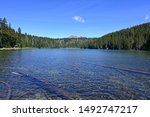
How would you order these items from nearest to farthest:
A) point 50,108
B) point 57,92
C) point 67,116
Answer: point 67,116 → point 50,108 → point 57,92

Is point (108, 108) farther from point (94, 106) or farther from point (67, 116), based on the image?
point (67, 116)

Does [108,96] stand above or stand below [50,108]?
below

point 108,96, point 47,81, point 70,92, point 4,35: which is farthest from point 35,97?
→ point 4,35

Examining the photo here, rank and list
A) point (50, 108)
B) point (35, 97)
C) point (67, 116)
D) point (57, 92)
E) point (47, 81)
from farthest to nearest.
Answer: point (47, 81) → point (57, 92) → point (35, 97) → point (50, 108) → point (67, 116)

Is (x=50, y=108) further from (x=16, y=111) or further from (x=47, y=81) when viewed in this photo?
(x=47, y=81)

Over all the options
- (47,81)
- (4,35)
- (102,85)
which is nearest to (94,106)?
(102,85)

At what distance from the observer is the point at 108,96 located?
2411cm

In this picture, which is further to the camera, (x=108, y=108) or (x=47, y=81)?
(x=47, y=81)

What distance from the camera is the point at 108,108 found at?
1384cm

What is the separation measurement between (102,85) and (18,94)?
960 cm

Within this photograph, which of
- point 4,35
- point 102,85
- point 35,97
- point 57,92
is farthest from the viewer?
point 4,35

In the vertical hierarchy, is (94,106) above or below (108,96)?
above

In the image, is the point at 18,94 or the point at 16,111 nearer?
the point at 16,111

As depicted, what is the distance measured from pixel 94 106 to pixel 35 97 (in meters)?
9.86
